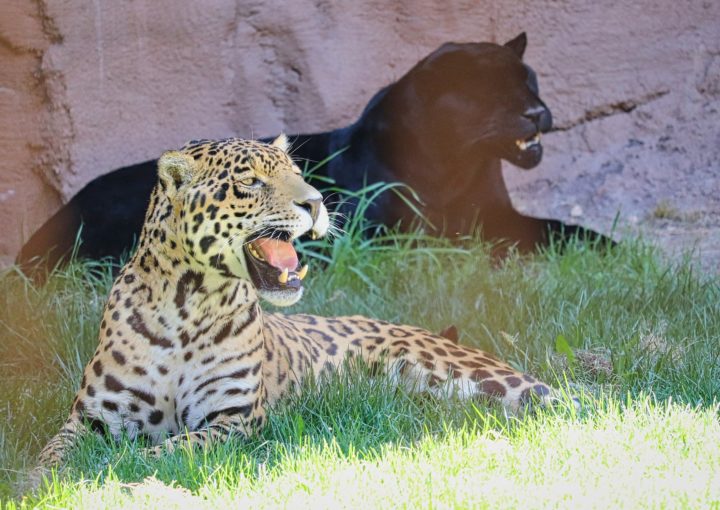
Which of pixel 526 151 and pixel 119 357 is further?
pixel 526 151

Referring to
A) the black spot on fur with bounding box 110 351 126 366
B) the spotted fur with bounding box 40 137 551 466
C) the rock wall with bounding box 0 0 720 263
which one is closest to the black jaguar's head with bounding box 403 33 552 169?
the rock wall with bounding box 0 0 720 263

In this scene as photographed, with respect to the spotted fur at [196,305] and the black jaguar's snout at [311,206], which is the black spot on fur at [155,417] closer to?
the spotted fur at [196,305]

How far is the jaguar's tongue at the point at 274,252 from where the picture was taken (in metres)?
4.78

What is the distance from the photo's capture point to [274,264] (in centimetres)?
475

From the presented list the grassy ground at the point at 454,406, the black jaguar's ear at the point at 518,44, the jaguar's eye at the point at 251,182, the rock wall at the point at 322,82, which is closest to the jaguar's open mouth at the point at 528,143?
the black jaguar's ear at the point at 518,44

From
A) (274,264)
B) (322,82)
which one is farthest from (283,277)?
(322,82)

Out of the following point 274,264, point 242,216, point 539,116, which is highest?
point 242,216

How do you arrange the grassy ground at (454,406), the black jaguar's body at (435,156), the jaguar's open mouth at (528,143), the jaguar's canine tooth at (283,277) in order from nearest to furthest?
the grassy ground at (454,406)
the jaguar's canine tooth at (283,277)
the black jaguar's body at (435,156)
the jaguar's open mouth at (528,143)

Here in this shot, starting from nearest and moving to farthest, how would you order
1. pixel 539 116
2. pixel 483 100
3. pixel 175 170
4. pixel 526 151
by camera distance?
pixel 175 170 < pixel 539 116 < pixel 483 100 < pixel 526 151

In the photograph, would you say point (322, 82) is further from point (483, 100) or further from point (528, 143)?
point (528, 143)

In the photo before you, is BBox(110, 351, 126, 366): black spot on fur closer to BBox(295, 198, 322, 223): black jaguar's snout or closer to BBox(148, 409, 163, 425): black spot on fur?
BBox(148, 409, 163, 425): black spot on fur

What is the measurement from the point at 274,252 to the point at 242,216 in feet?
0.70

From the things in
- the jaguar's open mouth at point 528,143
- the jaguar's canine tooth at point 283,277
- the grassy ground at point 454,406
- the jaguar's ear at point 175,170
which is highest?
the jaguar's ear at point 175,170

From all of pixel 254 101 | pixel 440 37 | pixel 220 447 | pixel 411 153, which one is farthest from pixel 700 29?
pixel 220 447
